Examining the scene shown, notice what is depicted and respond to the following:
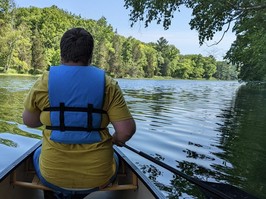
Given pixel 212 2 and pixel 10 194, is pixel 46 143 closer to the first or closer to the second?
pixel 10 194

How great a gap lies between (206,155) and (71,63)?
5.81 metres

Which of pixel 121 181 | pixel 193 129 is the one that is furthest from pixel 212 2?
pixel 121 181

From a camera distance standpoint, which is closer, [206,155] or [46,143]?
[46,143]

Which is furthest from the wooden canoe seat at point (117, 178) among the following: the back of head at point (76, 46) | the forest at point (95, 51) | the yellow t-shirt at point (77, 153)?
the forest at point (95, 51)

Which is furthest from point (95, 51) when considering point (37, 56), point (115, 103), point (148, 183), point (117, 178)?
point (115, 103)

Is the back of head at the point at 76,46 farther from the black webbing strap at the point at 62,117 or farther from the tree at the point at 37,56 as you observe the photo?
the tree at the point at 37,56

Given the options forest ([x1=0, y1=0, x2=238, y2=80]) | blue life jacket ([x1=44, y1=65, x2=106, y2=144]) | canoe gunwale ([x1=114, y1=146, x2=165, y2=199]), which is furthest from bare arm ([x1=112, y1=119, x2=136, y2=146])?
forest ([x1=0, y1=0, x2=238, y2=80])

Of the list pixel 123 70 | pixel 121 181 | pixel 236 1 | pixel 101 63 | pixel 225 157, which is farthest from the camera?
pixel 123 70

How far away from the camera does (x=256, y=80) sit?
52.2 meters

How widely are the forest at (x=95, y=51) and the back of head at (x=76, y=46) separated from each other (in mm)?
25993

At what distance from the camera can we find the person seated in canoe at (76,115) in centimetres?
232

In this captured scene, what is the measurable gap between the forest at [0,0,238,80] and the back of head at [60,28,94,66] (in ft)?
85.3

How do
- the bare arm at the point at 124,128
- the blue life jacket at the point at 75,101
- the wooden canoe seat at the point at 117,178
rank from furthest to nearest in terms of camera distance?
the wooden canoe seat at the point at 117,178 < the bare arm at the point at 124,128 < the blue life jacket at the point at 75,101

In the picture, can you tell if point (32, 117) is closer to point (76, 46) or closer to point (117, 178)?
point (76, 46)
